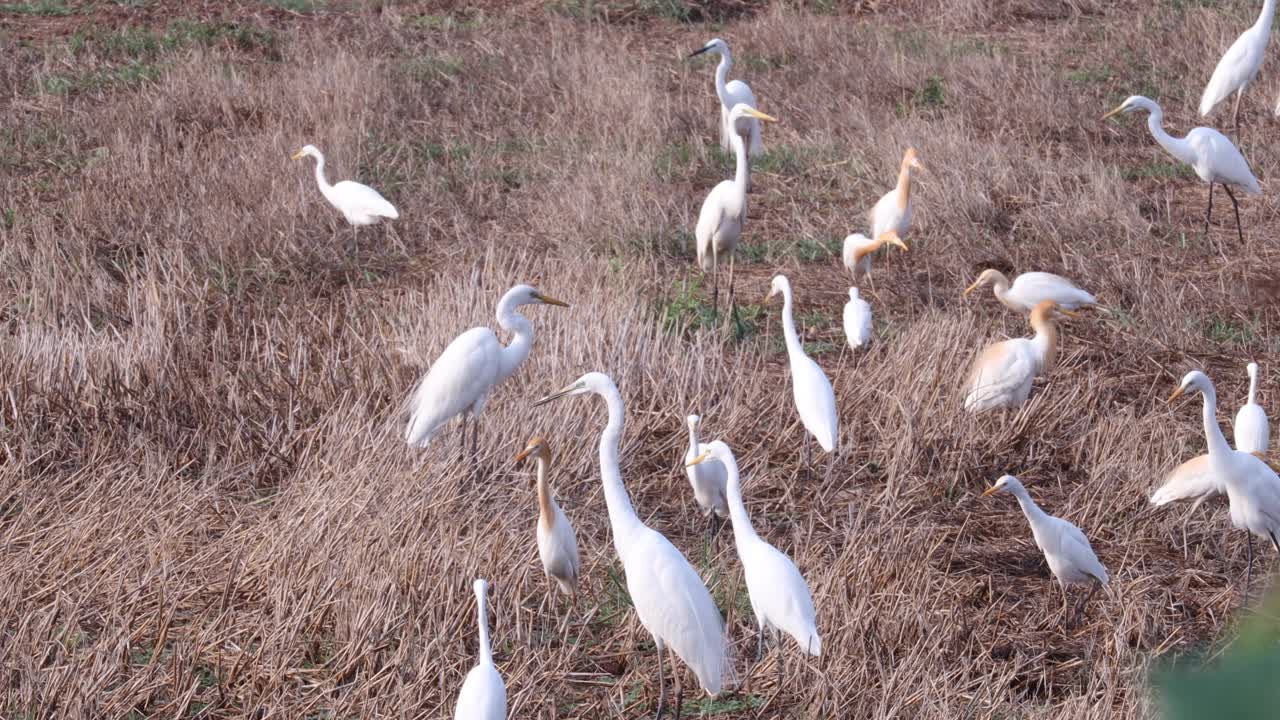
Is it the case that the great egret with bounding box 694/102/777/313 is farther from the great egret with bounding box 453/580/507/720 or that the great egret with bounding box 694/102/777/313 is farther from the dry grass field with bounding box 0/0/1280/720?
the great egret with bounding box 453/580/507/720

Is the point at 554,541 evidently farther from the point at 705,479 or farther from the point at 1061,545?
the point at 1061,545

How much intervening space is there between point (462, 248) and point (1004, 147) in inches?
134

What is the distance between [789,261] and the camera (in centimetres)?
654

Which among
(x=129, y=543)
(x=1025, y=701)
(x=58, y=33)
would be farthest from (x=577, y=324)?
(x=58, y=33)

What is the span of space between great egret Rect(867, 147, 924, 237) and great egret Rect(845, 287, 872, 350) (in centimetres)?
84

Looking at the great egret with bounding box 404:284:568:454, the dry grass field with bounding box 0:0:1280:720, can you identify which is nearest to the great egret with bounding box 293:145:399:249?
the dry grass field with bounding box 0:0:1280:720

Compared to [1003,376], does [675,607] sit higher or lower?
higher

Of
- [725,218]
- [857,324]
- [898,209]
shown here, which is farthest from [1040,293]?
[725,218]

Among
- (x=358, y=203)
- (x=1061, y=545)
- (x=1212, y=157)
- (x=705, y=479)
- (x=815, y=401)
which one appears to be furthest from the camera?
(x=1212, y=157)

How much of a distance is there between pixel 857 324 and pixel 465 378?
1.63 meters

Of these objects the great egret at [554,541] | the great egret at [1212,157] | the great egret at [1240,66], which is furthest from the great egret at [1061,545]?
the great egret at [1240,66]

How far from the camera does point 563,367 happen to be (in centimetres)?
459

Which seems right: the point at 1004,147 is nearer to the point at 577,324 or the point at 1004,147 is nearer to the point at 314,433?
the point at 577,324

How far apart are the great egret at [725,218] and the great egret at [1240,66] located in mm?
3879
